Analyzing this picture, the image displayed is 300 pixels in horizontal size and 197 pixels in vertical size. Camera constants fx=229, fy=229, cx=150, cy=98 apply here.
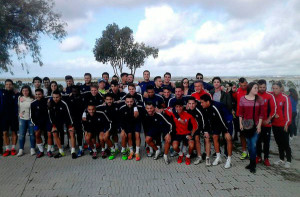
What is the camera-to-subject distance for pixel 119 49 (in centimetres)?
2495

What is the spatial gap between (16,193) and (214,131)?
3.89 m

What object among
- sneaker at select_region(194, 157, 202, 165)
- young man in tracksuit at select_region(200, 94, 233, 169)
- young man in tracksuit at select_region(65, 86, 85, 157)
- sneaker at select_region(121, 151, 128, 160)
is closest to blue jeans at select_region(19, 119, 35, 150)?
young man in tracksuit at select_region(65, 86, 85, 157)

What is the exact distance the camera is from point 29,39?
14133 mm

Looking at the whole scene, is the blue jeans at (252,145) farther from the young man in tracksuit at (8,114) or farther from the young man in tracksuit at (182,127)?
the young man in tracksuit at (8,114)

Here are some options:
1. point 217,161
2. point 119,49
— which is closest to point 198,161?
point 217,161

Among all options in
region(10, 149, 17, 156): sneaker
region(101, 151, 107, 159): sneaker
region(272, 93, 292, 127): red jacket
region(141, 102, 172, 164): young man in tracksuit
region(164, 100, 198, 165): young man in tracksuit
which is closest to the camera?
region(272, 93, 292, 127): red jacket

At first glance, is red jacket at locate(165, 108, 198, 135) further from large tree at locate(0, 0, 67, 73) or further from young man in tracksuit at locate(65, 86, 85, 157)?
large tree at locate(0, 0, 67, 73)

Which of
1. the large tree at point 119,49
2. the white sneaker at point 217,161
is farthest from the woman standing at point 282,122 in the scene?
the large tree at point 119,49

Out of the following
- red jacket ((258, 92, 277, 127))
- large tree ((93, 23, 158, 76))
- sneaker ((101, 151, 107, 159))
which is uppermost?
large tree ((93, 23, 158, 76))

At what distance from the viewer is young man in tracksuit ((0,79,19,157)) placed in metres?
5.72

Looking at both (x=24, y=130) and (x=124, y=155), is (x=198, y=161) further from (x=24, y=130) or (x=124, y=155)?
(x=24, y=130)

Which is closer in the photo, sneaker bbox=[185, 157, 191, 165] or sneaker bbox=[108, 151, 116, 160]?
sneaker bbox=[185, 157, 191, 165]

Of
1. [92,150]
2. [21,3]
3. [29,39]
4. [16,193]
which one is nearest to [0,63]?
[29,39]

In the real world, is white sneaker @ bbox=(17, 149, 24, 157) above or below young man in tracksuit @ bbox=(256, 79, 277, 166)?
below
